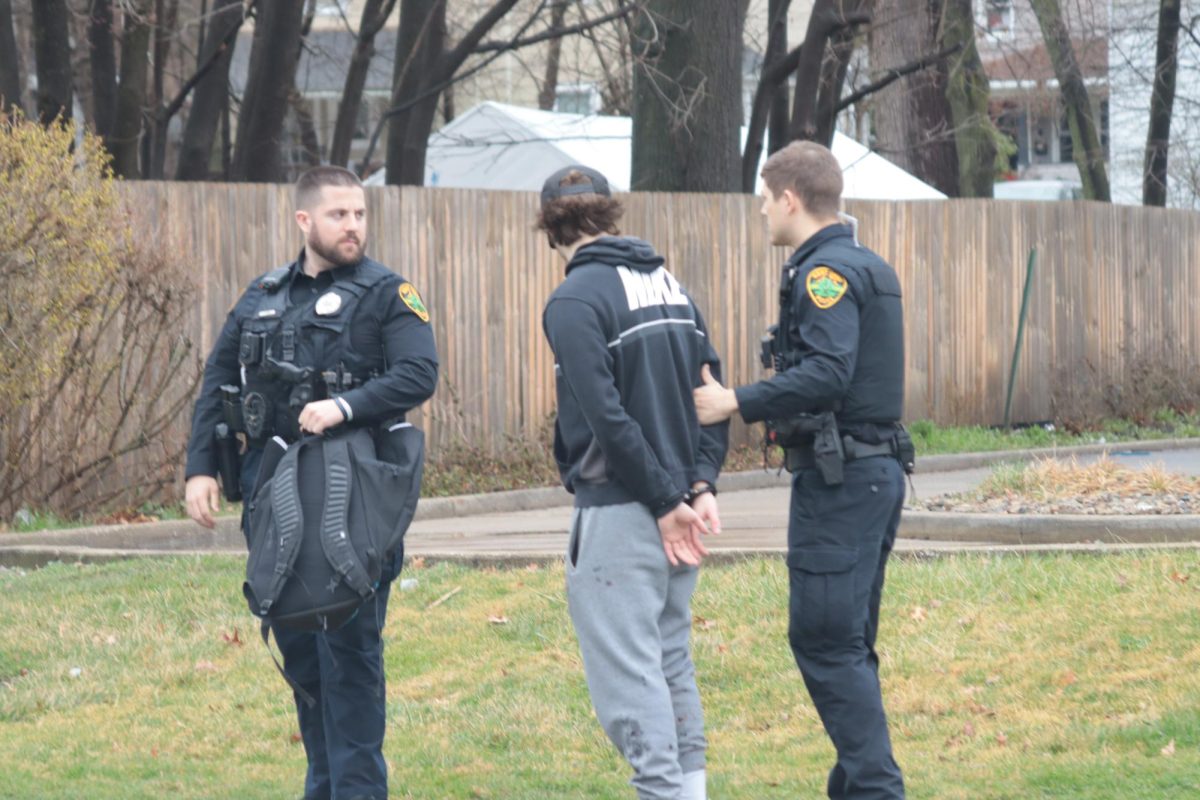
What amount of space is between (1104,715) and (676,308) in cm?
238

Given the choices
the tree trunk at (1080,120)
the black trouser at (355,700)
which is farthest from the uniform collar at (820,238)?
the tree trunk at (1080,120)

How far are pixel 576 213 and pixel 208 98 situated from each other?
14.7 metres

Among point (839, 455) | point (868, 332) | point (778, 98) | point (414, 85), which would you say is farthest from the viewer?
point (414, 85)

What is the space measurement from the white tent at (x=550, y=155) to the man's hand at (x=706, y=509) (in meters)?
15.1

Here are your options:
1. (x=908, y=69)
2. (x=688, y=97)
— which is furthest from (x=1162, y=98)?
(x=688, y=97)

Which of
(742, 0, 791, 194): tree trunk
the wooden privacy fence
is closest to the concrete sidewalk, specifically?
the wooden privacy fence

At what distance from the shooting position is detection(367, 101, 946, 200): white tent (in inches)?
826

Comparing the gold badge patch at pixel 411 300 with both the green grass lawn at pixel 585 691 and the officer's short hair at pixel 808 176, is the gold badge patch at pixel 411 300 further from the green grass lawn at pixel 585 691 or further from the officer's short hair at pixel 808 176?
the green grass lawn at pixel 585 691

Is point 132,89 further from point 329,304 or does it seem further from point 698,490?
point 698,490

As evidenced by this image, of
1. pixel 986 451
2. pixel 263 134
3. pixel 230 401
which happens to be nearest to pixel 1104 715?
pixel 230 401

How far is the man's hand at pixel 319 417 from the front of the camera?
5.15 m

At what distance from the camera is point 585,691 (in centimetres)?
693

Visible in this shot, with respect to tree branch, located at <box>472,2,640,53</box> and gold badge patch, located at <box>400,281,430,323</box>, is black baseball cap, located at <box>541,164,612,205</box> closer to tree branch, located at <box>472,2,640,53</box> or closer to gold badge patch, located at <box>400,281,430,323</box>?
gold badge patch, located at <box>400,281,430,323</box>

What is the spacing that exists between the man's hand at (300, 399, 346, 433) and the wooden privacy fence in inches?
278
